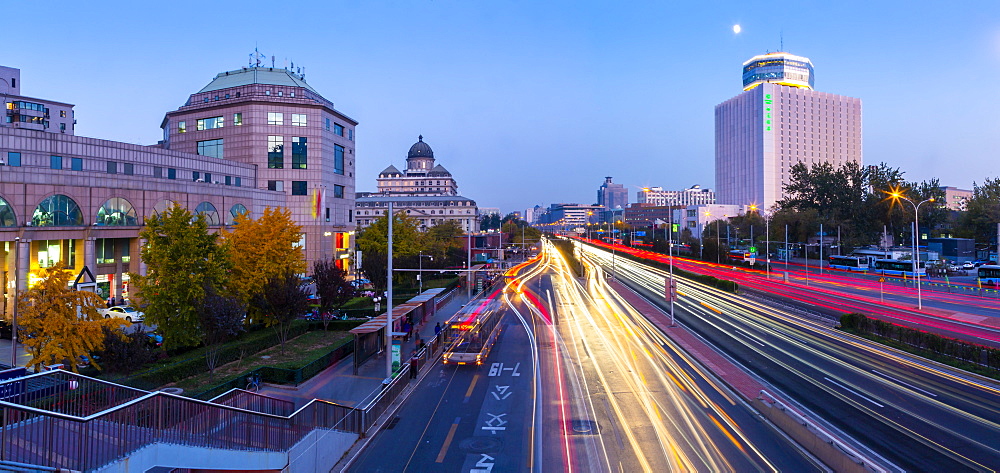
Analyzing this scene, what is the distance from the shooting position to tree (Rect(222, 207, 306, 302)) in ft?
103

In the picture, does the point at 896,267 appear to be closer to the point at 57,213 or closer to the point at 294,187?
the point at 294,187

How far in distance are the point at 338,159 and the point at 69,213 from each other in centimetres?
3578

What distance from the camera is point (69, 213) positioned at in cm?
3931

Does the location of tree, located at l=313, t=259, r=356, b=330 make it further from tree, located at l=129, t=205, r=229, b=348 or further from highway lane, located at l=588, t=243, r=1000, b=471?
highway lane, located at l=588, t=243, r=1000, b=471

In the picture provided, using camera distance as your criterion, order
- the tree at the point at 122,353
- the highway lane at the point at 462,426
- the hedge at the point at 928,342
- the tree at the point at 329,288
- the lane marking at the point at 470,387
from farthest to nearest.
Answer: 1. the tree at the point at 329,288
2. the hedge at the point at 928,342
3. the lane marking at the point at 470,387
4. the tree at the point at 122,353
5. the highway lane at the point at 462,426

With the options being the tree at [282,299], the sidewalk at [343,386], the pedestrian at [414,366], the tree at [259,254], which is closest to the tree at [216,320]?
the sidewalk at [343,386]

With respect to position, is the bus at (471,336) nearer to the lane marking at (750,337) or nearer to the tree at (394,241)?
the lane marking at (750,337)

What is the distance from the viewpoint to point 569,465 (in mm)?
15109

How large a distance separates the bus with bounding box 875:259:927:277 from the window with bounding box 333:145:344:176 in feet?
232

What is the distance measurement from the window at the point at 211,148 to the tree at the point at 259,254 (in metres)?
39.6

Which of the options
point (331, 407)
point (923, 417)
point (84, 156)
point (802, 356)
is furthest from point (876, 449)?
point (84, 156)

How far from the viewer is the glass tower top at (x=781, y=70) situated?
167 m

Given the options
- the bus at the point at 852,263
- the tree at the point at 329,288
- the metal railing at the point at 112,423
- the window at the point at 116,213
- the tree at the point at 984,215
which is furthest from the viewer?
the tree at the point at 984,215

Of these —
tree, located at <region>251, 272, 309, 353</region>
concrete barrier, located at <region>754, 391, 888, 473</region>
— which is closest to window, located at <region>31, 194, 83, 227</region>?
tree, located at <region>251, 272, 309, 353</region>
